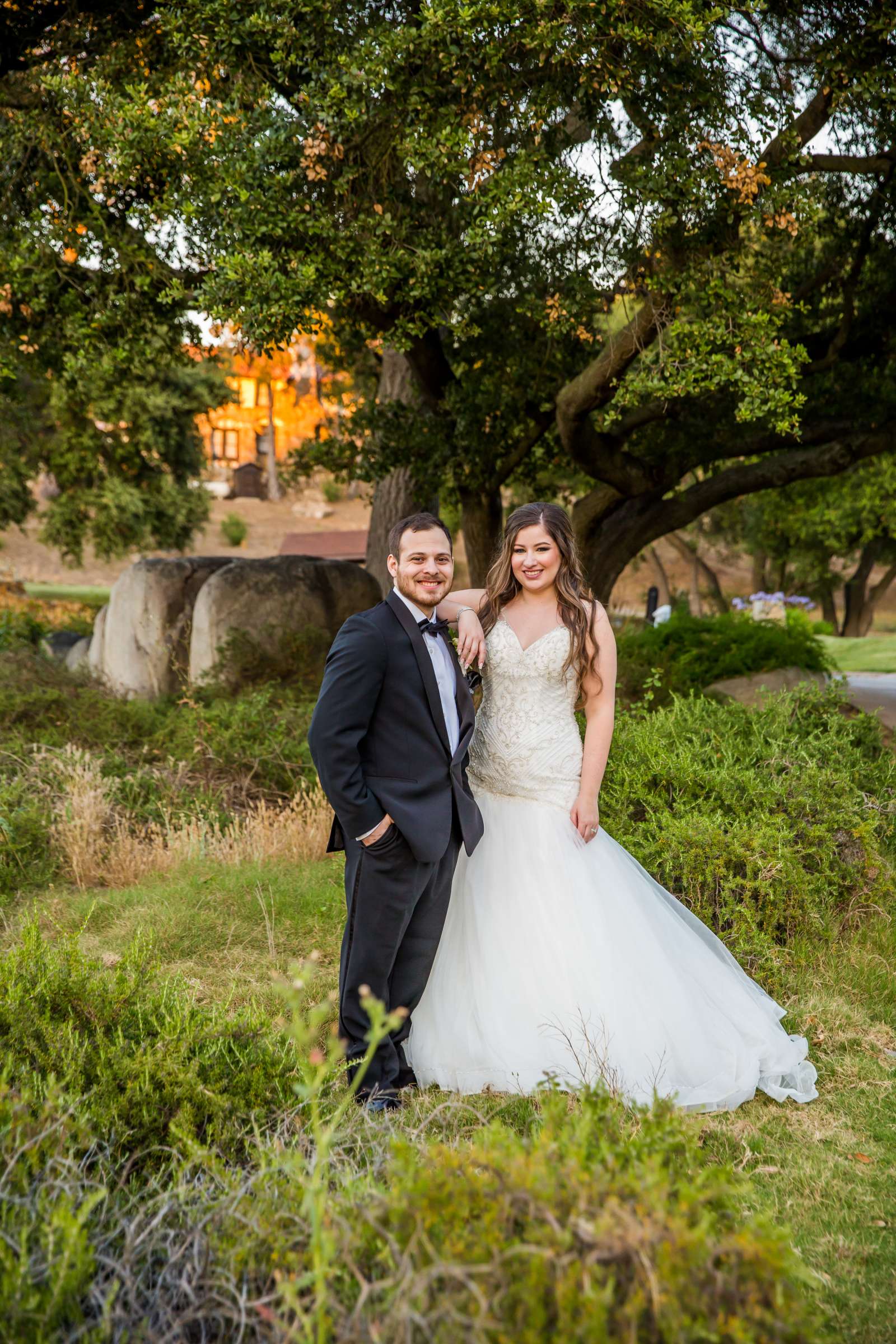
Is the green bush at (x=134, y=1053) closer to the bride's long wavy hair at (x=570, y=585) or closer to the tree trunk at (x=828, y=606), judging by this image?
the bride's long wavy hair at (x=570, y=585)

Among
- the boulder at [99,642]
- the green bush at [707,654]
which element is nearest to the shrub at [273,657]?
the boulder at [99,642]

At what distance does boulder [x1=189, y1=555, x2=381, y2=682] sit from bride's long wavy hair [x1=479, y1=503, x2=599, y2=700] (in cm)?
710

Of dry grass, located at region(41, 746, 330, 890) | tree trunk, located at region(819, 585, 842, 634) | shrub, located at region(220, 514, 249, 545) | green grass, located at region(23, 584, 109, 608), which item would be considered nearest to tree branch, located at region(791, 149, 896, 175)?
dry grass, located at region(41, 746, 330, 890)

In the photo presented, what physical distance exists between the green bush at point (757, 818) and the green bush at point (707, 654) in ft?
13.2

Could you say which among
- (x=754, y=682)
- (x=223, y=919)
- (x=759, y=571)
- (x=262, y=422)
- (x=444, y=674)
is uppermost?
(x=262, y=422)

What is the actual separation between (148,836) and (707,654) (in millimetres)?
7095

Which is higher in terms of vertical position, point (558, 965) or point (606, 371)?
point (606, 371)

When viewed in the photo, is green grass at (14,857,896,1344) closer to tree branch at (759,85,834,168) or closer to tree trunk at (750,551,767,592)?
tree branch at (759,85,834,168)

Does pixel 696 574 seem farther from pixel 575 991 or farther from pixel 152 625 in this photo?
pixel 575 991

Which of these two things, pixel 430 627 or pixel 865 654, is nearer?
pixel 430 627

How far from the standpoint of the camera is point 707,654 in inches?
460

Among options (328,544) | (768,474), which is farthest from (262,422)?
(768,474)

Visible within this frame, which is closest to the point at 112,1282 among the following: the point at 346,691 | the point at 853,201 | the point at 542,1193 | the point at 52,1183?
the point at 52,1183

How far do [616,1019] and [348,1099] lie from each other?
194 centimetres
